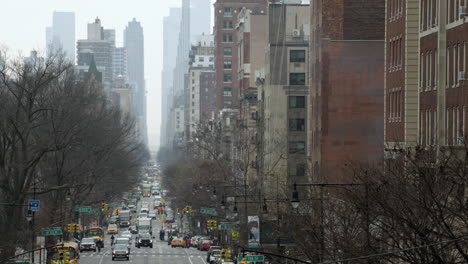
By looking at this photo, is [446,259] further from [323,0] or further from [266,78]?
[266,78]

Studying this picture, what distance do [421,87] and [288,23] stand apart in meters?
69.0

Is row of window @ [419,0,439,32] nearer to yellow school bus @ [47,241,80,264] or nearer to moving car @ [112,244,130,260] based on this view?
yellow school bus @ [47,241,80,264]

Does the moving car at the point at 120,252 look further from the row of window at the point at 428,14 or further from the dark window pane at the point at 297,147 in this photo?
the row of window at the point at 428,14

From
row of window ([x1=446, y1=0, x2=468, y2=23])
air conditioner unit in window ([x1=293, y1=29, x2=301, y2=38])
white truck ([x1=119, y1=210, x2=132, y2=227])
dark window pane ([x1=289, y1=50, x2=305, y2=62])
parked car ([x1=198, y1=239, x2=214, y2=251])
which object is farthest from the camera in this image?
white truck ([x1=119, y1=210, x2=132, y2=227])

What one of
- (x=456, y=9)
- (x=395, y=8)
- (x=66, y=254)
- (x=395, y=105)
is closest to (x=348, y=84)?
(x=66, y=254)

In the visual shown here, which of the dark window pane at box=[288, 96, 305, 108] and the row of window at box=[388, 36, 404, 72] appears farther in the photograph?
the dark window pane at box=[288, 96, 305, 108]

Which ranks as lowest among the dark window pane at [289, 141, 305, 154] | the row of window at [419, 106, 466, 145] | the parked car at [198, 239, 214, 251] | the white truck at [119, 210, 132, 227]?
the white truck at [119, 210, 132, 227]

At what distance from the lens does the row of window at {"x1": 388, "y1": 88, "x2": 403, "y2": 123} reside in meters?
60.6

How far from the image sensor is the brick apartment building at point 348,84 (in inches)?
3504

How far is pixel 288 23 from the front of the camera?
4919 inches

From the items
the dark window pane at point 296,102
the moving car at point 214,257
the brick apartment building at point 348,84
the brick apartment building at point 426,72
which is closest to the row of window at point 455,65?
the brick apartment building at point 426,72

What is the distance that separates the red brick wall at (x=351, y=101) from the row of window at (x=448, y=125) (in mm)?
33459

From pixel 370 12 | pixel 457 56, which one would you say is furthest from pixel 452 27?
pixel 370 12

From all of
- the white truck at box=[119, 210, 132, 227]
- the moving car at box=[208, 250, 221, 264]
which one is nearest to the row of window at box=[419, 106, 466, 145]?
the moving car at box=[208, 250, 221, 264]
